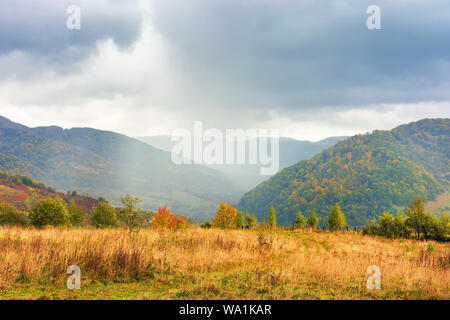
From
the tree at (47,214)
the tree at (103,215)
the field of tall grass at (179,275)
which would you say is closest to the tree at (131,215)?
the field of tall grass at (179,275)

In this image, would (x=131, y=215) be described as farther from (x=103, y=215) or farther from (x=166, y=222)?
(x=103, y=215)

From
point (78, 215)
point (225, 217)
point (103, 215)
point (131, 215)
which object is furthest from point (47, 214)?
point (78, 215)

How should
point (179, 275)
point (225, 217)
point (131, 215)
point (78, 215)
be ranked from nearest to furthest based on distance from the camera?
point (179, 275), point (131, 215), point (225, 217), point (78, 215)

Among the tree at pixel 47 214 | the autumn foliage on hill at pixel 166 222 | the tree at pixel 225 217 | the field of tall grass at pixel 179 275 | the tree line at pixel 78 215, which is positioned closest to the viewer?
the field of tall grass at pixel 179 275

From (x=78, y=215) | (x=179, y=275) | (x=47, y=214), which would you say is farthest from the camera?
(x=78, y=215)

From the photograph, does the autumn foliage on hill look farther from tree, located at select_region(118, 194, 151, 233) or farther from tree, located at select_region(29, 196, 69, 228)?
tree, located at select_region(29, 196, 69, 228)

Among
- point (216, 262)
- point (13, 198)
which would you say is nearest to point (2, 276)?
point (216, 262)

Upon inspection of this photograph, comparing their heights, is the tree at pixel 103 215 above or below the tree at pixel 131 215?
below

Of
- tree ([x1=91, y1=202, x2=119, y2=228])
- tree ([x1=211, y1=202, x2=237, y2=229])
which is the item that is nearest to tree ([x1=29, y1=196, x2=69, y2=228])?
tree ([x1=211, y1=202, x2=237, y2=229])

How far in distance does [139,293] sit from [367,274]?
8605mm

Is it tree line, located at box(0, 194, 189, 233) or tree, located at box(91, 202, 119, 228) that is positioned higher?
tree line, located at box(0, 194, 189, 233)

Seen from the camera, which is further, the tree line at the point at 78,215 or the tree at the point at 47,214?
the tree at the point at 47,214

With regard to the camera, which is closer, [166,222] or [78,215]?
[166,222]

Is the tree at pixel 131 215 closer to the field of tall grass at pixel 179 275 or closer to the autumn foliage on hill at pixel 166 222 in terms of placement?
the autumn foliage on hill at pixel 166 222
